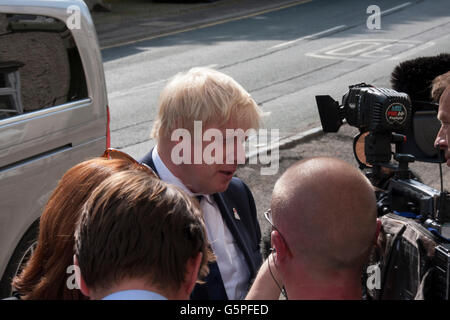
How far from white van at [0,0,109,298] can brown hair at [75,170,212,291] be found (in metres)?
2.25

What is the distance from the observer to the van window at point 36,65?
13.2ft

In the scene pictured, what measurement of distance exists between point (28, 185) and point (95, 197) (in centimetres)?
236

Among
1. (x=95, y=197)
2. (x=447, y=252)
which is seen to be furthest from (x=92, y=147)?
(x=447, y=252)

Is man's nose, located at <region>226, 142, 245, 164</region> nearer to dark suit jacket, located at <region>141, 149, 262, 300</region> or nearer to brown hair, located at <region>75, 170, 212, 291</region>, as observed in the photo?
dark suit jacket, located at <region>141, 149, 262, 300</region>

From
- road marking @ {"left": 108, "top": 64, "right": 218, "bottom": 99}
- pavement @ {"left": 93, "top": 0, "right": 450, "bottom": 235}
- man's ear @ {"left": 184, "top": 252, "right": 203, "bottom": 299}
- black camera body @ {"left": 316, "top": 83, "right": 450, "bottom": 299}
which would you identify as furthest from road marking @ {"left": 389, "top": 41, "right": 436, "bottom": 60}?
man's ear @ {"left": 184, "top": 252, "right": 203, "bottom": 299}

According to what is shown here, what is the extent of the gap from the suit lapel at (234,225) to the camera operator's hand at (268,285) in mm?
542

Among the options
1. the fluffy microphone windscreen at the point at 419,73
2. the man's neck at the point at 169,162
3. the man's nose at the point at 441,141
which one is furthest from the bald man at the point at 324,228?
the fluffy microphone windscreen at the point at 419,73

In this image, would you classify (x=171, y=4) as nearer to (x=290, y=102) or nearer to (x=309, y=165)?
(x=290, y=102)

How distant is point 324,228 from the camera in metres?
1.81

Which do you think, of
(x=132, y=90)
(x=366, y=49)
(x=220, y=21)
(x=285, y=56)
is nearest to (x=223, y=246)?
(x=132, y=90)

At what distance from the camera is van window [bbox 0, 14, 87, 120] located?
402cm

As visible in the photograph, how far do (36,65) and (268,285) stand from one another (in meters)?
2.72

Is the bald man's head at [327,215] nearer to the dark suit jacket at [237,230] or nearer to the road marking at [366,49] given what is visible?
the dark suit jacket at [237,230]

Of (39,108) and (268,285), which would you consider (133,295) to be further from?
(39,108)
